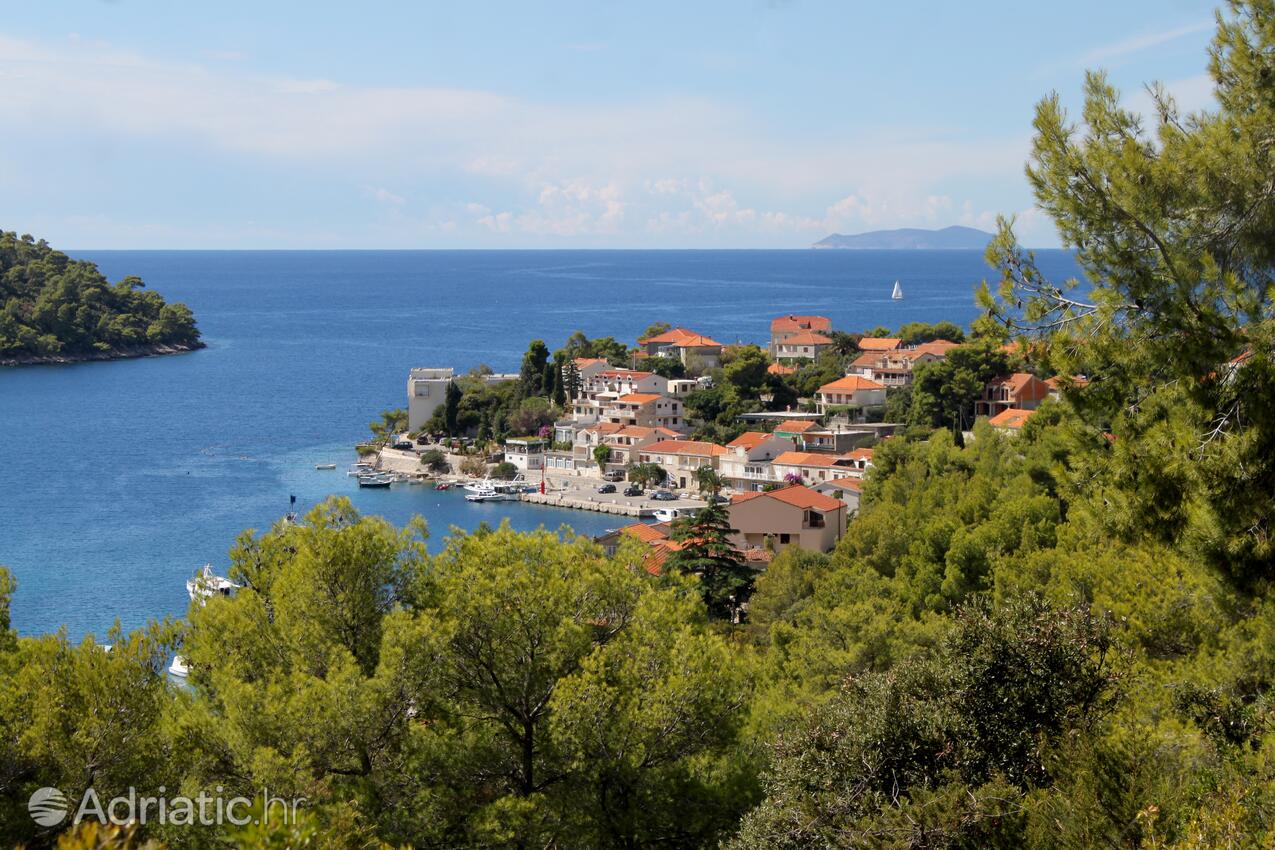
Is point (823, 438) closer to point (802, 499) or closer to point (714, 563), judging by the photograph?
point (802, 499)

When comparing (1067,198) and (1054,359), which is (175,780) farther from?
(1067,198)

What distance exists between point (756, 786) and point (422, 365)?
65.0 metres

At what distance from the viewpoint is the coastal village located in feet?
120

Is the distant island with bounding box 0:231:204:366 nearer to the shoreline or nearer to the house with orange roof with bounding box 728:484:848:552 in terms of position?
the shoreline

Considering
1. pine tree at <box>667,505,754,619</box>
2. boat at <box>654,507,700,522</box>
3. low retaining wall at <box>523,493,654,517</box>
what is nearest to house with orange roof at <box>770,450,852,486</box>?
boat at <box>654,507,700,522</box>

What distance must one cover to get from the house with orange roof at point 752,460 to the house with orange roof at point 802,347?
13913 millimetres

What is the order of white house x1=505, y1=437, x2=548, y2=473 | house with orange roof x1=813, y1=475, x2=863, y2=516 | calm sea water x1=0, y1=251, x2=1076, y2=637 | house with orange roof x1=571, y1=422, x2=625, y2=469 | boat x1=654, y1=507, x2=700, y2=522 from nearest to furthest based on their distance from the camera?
calm sea water x1=0, y1=251, x2=1076, y2=637 < house with orange roof x1=813, y1=475, x2=863, y2=516 < boat x1=654, y1=507, x2=700, y2=522 < house with orange roof x1=571, y1=422, x2=625, y2=469 < white house x1=505, y1=437, x2=548, y2=473

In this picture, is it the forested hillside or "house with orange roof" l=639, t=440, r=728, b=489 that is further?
"house with orange roof" l=639, t=440, r=728, b=489

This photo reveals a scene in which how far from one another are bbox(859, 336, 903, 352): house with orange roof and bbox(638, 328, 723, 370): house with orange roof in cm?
634

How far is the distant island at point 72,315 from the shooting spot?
7206 cm

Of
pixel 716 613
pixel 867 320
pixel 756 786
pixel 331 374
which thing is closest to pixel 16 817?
pixel 756 786

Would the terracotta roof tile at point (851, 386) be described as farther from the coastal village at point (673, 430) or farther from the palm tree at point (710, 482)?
the palm tree at point (710, 482)

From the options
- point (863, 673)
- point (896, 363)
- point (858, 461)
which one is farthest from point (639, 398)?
point (863, 673)

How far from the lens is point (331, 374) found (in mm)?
68438
